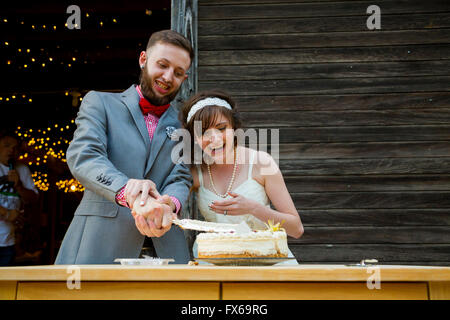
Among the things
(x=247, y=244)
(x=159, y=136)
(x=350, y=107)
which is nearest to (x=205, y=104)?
(x=159, y=136)

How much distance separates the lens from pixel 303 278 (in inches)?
47.1

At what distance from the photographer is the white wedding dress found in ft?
8.14

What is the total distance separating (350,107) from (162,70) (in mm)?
2203

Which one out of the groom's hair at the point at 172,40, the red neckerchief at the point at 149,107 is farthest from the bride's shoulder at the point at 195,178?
the groom's hair at the point at 172,40

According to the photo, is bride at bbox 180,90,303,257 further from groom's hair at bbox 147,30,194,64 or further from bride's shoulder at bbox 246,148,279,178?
groom's hair at bbox 147,30,194,64

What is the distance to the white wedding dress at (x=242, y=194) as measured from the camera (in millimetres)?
2480

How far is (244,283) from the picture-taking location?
123 centimetres

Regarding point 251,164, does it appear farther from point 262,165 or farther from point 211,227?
point 211,227

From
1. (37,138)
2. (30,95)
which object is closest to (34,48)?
(30,95)

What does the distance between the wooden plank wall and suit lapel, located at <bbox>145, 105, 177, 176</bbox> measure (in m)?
1.65

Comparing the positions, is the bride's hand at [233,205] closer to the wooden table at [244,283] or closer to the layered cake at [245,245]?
the layered cake at [245,245]

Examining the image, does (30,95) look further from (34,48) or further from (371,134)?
(371,134)

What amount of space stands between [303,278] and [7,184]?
5074 millimetres

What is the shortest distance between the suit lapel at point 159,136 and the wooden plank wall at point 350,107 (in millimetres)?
1653
